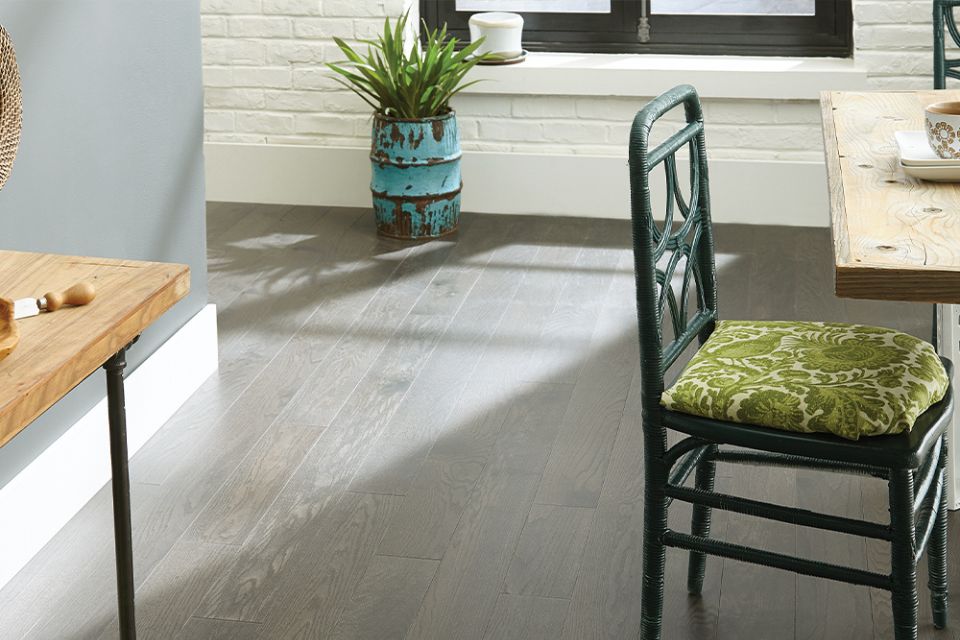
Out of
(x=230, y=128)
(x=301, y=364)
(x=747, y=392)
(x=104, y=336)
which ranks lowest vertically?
(x=301, y=364)

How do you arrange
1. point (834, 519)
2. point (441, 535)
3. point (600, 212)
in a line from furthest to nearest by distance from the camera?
point (600, 212) < point (441, 535) < point (834, 519)

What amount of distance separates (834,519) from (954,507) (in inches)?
31.7

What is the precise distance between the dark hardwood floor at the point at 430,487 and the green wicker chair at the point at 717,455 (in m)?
0.28

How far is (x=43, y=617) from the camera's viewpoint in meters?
1.99

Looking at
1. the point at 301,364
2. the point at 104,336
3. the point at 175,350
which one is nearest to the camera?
the point at 104,336

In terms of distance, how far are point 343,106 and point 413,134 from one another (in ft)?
1.94

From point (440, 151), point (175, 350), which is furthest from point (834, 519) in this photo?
point (440, 151)

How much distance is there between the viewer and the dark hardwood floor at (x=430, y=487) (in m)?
2.00

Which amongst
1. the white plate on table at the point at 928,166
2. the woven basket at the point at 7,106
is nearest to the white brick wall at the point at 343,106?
the white plate on table at the point at 928,166

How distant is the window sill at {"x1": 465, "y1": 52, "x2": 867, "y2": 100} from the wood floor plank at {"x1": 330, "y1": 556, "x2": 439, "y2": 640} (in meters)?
2.45

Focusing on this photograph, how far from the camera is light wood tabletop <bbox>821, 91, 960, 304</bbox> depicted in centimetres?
137

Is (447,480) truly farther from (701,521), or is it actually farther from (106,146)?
(106,146)

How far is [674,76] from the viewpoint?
4.18 meters

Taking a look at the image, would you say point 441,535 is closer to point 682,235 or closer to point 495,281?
point 682,235
